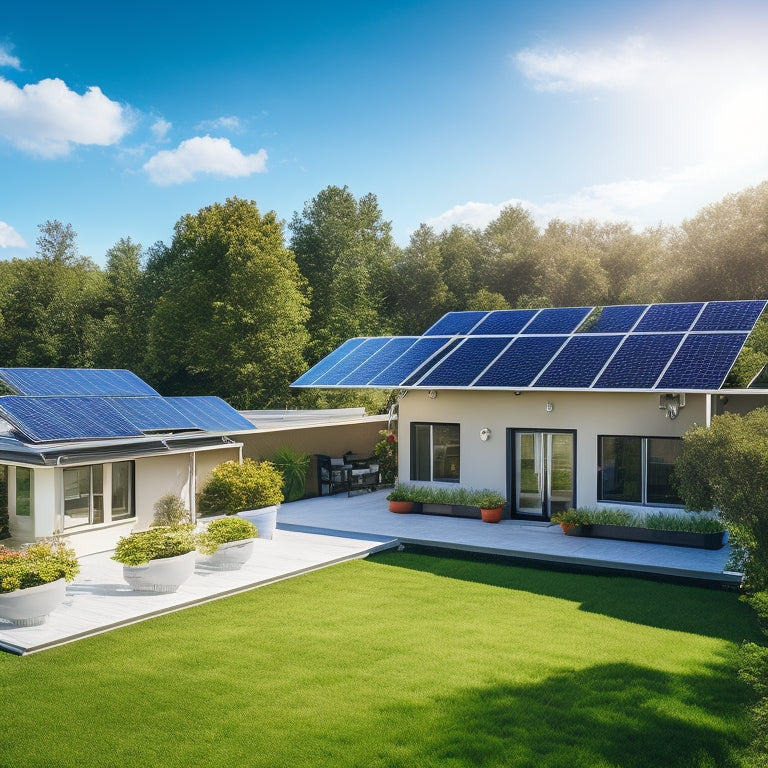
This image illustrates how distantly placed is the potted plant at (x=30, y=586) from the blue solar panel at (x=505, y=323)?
12.9 metres

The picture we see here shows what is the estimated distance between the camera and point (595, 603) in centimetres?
1123

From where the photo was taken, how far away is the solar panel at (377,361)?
19.4m

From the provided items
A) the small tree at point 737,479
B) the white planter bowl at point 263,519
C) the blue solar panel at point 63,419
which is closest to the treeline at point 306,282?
the white planter bowl at point 263,519

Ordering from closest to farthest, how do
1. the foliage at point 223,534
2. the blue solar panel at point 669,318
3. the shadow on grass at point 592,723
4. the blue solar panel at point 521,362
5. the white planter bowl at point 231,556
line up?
the shadow on grass at point 592,723 → the foliage at point 223,534 → the white planter bowl at point 231,556 → the blue solar panel at point 521,362 → the blue solar panel at point 669,318

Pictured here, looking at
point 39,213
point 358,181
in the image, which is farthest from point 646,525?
point 39,213

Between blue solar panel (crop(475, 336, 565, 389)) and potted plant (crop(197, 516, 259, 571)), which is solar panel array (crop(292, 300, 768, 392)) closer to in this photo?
blue solar panel (crop(475, 336, 565, 389))

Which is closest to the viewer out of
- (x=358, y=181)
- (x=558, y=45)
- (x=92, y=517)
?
(x=92, y=517)

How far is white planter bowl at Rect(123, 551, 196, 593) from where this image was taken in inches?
444

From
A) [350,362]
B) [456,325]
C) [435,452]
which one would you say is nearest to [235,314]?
[350,362]

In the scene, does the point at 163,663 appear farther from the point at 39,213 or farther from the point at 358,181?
the point at 39,213

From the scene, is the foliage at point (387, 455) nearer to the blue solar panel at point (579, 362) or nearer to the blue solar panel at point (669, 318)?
the blue solar panel at point (579, 362)

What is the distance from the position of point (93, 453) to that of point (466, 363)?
894 centimetres

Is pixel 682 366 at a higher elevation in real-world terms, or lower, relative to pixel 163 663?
higher

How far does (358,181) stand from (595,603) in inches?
1928
